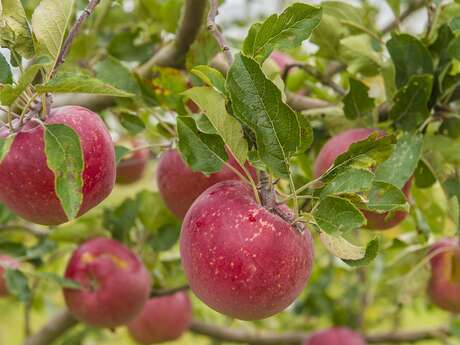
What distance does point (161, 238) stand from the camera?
5.76ft

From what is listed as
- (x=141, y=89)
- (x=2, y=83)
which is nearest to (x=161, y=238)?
(x=141, y=89)

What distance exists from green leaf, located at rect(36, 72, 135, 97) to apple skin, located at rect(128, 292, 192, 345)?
1172 mm

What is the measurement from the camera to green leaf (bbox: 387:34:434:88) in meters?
1.21

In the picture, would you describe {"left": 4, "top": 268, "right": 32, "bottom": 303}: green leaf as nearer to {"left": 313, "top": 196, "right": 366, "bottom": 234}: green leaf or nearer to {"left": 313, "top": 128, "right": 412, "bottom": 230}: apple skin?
{"left": 313, "top": 128, "right": 412, "bottom": 230}: apple skin

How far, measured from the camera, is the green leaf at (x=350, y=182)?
869mm

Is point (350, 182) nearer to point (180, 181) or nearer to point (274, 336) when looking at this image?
point (180, 181)

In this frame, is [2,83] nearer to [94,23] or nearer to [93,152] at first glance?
[93,152]

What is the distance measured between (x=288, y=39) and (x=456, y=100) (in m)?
0.49

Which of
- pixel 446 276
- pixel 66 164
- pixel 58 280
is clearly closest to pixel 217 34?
pixel 66 164

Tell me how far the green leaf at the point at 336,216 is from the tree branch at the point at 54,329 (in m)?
1.13

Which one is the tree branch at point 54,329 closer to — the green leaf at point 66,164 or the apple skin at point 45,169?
the apple skin at point 45,169

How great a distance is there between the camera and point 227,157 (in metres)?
0.98

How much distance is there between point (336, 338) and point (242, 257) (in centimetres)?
115

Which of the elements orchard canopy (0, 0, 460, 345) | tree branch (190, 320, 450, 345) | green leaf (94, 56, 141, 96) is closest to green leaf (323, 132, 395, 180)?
orchard canopy (0, 0, 460, 345)
